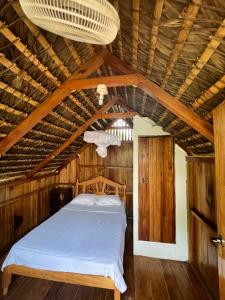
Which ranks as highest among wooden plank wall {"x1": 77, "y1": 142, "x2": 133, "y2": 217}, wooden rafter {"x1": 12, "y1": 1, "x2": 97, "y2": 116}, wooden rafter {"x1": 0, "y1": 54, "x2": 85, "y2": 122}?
wooden rafter {"x1": 12, "y1": 1, "x2": 97, "y2": 116}

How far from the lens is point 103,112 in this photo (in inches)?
154

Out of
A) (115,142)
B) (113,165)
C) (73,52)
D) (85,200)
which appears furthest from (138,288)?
(113,165)

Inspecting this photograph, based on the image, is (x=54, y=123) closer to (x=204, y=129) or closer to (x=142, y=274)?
(x=204, y=129)

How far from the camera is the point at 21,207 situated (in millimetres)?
4215

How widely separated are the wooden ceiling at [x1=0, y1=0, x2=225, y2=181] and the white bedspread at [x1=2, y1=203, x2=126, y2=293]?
1.25m

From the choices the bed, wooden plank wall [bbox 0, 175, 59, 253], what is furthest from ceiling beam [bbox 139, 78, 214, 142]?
wooden plank wall [bbox 0, 175, 59, 253]

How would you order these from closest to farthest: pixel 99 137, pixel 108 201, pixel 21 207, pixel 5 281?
1. pixel 5 281
2. pixel 99 137
3. pixel 21 207
4. pixel 108 201

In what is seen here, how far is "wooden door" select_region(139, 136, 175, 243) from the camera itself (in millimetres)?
3528

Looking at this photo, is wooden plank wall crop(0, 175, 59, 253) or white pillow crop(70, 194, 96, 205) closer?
wooden plank wall crop(0, 175, 59, 253)

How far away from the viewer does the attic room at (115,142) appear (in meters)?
1.18

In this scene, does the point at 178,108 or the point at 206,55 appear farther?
the point at 178,108

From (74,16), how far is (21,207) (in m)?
4.29

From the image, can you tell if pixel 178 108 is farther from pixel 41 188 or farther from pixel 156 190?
pixel 41 188

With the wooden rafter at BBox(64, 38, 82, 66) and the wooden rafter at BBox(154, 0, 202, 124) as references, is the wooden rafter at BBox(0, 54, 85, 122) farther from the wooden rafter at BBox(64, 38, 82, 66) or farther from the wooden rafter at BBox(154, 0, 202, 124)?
the wooden rafter at BBox(154, 0, 202, 124)
